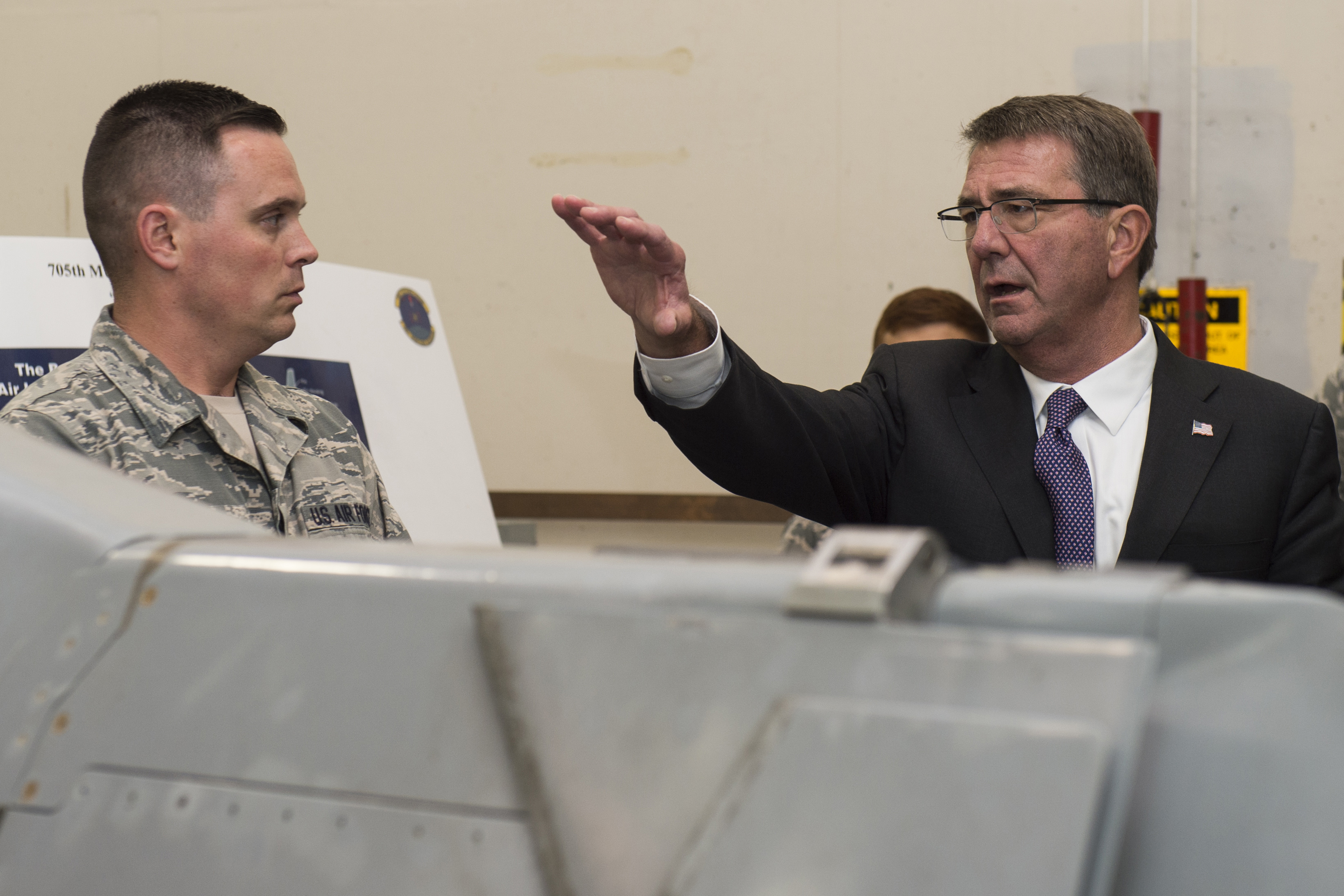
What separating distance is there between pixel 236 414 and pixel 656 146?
2.09 meters

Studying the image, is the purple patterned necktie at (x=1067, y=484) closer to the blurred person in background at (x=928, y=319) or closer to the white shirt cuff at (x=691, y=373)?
the white shirt cuff at (x=691, y=373)

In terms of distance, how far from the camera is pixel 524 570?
23.6 inches

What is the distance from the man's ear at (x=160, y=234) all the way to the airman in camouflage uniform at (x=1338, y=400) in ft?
6.35

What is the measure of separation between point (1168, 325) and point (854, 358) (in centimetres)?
87

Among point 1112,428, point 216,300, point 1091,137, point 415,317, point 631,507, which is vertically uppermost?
point 1091,137

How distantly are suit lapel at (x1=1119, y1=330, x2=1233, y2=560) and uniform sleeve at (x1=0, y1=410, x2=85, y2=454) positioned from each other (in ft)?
4.43

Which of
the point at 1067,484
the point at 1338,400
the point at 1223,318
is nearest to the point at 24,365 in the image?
the point at 1067,484

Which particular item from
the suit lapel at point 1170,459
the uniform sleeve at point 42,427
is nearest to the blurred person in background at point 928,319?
the suit lapel at point 1170,459

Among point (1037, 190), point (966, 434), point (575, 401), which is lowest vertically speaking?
point (575, 401)

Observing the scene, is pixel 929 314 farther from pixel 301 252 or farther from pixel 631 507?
pixel 301 252

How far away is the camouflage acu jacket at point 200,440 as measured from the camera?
1471 mm

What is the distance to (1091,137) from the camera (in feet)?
5.42

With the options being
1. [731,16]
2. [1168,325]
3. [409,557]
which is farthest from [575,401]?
[409,557]

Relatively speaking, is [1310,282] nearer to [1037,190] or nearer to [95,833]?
[1037,190]
